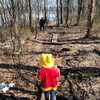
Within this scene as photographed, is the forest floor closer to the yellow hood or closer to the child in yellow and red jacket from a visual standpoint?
the child in yellow and red jacket

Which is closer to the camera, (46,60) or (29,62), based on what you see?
(46,60)

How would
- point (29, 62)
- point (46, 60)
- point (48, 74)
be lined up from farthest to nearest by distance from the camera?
point (29, 62)
point (48, 74)
point (46, 60)

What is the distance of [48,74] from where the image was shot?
6.57 metres

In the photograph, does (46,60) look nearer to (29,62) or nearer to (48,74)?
(48,74)

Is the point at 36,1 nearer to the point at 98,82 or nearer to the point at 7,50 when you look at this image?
the point at 7,50

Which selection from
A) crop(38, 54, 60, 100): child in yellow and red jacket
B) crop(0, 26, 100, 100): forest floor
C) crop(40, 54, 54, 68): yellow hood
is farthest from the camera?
crop(0, 26, 100, 100): forest floor

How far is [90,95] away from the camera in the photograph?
7977mm

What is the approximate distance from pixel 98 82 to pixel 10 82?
2.86 metres

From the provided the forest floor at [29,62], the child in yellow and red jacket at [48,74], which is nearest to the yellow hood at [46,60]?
the child in yellow and red jacket at [48,74]

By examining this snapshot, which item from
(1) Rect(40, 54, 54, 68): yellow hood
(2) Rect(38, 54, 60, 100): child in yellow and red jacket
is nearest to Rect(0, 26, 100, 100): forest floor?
(2) Rect(38, 54, 60, 100): child in yellow and red jacket

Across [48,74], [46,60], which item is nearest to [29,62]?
[48,74]

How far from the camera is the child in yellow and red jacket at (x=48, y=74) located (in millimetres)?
6406

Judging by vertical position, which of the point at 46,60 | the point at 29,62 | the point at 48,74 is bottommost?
the point at 29,62

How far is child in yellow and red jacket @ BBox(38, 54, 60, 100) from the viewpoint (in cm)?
641
